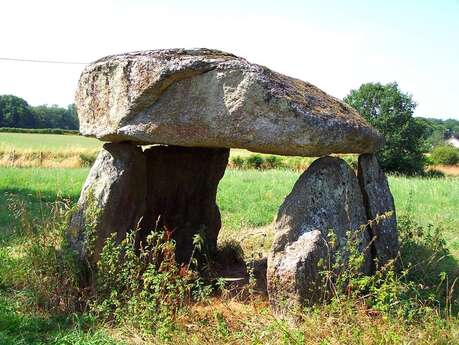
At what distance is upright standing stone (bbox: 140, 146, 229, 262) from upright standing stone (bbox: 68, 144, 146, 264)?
69 cm

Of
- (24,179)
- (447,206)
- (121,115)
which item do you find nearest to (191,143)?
(121,115)

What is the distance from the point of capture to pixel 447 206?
11.9 m

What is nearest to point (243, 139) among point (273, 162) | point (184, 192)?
point (184, 192)

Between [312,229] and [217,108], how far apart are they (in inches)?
55.0

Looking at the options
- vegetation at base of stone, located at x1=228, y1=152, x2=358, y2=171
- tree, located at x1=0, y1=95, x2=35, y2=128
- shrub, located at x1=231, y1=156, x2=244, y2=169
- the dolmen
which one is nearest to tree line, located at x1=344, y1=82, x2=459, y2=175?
vegetation at base of stone, located at x1=228, y1=152, x2=358, y2=171

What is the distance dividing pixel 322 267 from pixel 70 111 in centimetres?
8489

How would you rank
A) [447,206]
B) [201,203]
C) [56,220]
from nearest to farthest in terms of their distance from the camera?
[56,220] → [201,203] → [447,206]

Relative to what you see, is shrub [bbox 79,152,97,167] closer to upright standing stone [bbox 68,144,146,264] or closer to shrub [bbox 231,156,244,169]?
shrub [bbox 231,156,244,169]

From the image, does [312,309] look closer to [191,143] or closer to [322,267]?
[322,267]

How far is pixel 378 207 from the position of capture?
572 cm

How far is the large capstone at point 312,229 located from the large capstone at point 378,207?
6.6 inches

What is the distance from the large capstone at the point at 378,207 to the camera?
5.55 metres

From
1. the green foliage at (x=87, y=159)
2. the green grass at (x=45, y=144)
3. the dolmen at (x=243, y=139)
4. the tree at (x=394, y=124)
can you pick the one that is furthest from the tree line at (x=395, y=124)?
the dolmen at (x=243, y=139)

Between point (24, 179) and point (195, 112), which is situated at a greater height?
point (195, 112)
